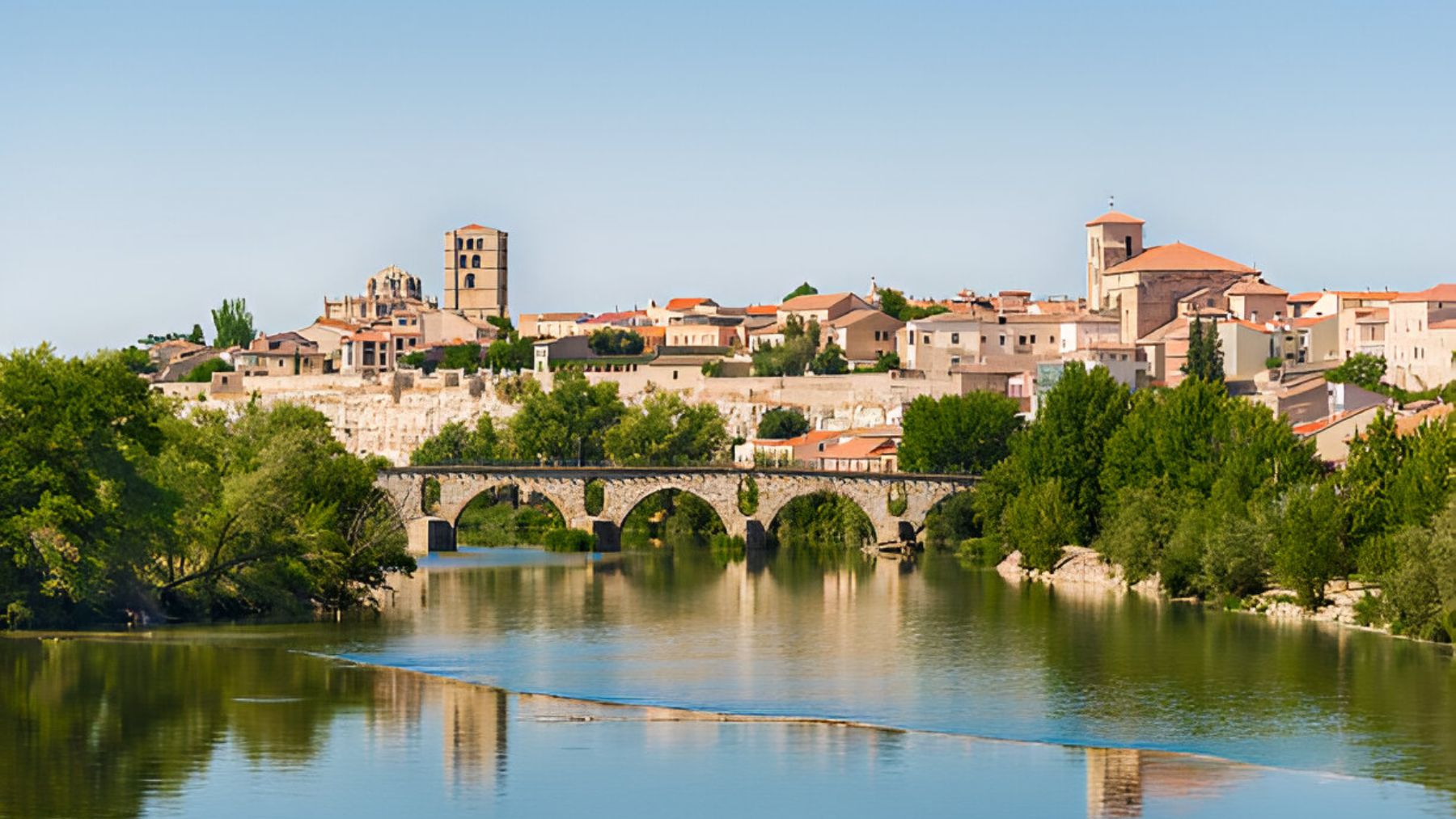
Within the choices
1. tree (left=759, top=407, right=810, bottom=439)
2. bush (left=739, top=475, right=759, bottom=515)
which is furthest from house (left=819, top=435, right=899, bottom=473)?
tree (left=759, top=407, right=810, bottom=439)

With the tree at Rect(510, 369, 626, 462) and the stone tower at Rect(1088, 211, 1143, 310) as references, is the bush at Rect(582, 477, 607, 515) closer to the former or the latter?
the tree at Rect(510, 369, 626, 462)

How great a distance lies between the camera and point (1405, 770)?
22.3m

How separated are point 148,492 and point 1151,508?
18360 mm

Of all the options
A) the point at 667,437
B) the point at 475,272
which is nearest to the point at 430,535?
the point at 667,437

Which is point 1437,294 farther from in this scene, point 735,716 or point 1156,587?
point 735,716

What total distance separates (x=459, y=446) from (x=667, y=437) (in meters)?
11.9

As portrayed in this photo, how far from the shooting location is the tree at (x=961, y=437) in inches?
2386

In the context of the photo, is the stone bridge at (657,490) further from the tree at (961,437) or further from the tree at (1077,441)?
the tree at (1077,441)

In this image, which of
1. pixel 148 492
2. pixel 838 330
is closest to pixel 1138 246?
pixel 838 330

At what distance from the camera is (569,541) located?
189 feet

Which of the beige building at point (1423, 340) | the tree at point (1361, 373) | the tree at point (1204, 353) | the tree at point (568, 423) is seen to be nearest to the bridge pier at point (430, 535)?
the tree at point (568, 423)

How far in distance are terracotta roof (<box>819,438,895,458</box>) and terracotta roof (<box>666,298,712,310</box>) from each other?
142ft

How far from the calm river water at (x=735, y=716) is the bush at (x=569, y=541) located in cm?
1931

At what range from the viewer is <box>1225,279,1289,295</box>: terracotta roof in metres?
78.3
